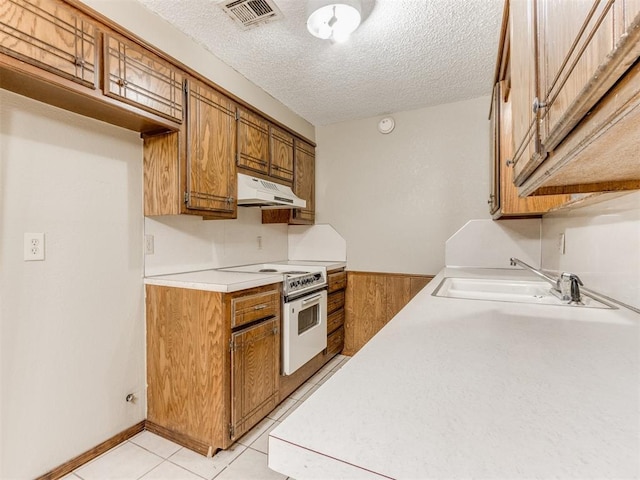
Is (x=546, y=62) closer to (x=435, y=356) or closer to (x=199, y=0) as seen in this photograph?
(x=435, y=356)

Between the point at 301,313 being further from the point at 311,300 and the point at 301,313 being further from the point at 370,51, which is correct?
the point at 370,51

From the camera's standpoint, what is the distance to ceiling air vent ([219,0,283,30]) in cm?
170

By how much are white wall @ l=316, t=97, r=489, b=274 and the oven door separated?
80 centimetres

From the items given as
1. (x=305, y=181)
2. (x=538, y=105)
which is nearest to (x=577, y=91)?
(x=538, y=105)

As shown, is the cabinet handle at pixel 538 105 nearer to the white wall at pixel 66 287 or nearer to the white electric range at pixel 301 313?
the white electric range at pixel 301 313

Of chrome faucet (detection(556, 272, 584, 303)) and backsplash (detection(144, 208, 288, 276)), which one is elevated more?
backsplash (detection(144, 208, 288, 276))

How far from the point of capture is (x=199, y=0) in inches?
67.2

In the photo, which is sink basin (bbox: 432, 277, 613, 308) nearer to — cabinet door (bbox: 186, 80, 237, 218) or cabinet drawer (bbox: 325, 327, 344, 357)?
cabinet drawer (bbox: 325, 327, 344, 357)

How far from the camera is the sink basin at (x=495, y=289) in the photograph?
5.31ft

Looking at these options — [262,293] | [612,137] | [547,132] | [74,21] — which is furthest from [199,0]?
[612,137]

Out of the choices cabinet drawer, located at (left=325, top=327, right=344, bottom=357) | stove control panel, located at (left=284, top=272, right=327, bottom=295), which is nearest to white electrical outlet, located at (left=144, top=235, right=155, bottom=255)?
stove control panel, located at (left=284, top=272, right=327, bottom=295)

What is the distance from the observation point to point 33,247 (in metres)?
1.49

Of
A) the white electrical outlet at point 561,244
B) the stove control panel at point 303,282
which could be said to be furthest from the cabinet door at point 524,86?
the stove control panel at point 303,282

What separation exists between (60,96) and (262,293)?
1.42 meters
